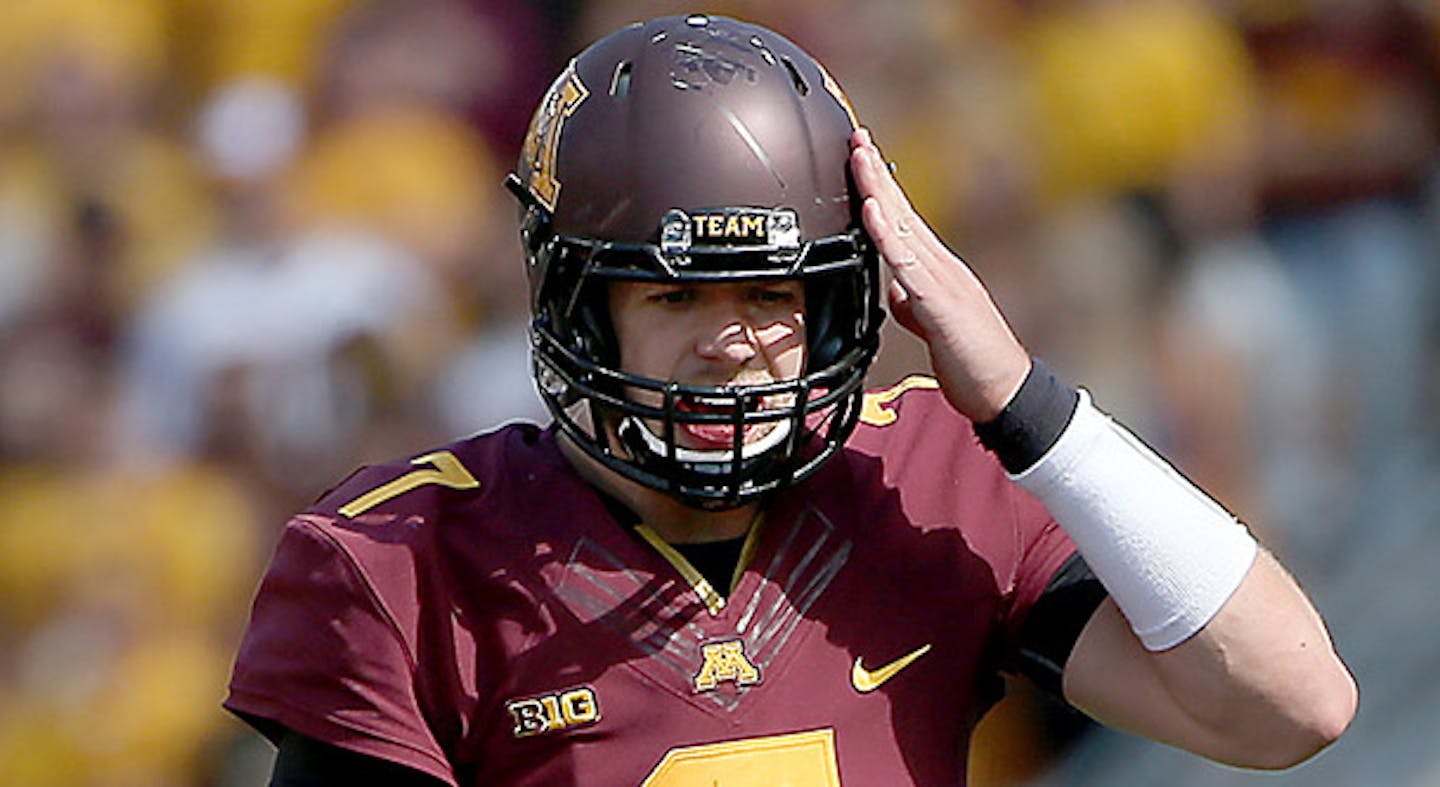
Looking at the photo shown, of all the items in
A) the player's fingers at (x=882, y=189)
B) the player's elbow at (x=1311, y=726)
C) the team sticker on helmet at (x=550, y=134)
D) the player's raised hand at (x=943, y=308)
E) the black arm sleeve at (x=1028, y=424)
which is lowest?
the player's elbow at (x=1311, y=726)

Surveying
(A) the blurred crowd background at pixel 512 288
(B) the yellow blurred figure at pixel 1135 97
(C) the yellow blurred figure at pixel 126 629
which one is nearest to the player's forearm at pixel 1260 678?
(A) the blurred crowd background at pixel 512 288

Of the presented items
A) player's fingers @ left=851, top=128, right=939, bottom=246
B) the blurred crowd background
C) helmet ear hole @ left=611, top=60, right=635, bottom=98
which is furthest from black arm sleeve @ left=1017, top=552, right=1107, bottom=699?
the blurred crowd background

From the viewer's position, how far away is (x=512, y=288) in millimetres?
4961

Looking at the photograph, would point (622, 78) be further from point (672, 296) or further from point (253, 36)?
point (253, 36)

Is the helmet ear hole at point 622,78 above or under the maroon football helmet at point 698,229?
above

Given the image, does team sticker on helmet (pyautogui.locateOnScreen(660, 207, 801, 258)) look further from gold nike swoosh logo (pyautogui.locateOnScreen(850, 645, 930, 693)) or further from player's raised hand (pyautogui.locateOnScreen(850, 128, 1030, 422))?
gold nike swoosh logo (pyautogui.locateOnScreen(850, 645, 930, 693))

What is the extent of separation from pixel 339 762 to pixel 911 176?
118 inches

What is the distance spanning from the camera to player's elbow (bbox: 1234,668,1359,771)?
84.1 inches

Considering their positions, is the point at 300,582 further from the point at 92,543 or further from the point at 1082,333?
the point at 92,543

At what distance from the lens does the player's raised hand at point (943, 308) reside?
213 centimetres

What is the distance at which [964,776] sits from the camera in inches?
88.4

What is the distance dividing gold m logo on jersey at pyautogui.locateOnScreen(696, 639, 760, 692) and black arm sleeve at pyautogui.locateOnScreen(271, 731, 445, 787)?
0.26m

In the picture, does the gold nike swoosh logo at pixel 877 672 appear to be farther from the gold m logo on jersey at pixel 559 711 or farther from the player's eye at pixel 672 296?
the player's eye at pixel 672 296

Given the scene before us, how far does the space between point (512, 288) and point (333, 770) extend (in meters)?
2.91
